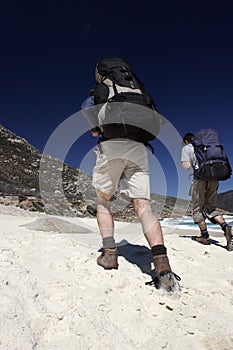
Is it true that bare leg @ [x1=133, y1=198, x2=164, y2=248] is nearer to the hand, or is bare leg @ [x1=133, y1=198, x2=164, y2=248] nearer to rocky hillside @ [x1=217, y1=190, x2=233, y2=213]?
the hand

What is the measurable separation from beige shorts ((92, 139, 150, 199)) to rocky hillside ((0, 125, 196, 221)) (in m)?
1.52

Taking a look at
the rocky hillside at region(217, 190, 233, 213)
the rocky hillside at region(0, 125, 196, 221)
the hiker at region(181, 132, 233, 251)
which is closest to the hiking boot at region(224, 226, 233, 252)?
the hiker at region(181, 132, 233, 251)

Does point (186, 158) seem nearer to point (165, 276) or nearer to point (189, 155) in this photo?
point (189, 155)

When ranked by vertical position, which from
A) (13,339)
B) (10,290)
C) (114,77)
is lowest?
(13,339)

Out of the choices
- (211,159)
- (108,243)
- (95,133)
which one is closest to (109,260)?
(108,243)

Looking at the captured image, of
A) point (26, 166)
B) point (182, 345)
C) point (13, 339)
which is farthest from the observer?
point (26, 166)

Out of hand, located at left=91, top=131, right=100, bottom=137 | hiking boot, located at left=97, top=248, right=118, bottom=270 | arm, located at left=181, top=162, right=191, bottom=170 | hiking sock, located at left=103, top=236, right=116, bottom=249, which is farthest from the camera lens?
arm, located at left=181, top=162, right=191, bottom=170

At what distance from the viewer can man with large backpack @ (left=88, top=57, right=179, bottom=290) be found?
2609 millimetres

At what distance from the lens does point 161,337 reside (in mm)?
1822

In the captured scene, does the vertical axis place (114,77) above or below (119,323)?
above

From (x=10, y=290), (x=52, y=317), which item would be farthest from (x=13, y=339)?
(x=10, y=290)

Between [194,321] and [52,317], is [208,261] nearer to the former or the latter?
[194,321]

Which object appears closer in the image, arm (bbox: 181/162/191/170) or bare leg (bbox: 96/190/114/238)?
bare leg (bbox: 96/190/114/238)

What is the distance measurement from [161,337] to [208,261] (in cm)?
220
